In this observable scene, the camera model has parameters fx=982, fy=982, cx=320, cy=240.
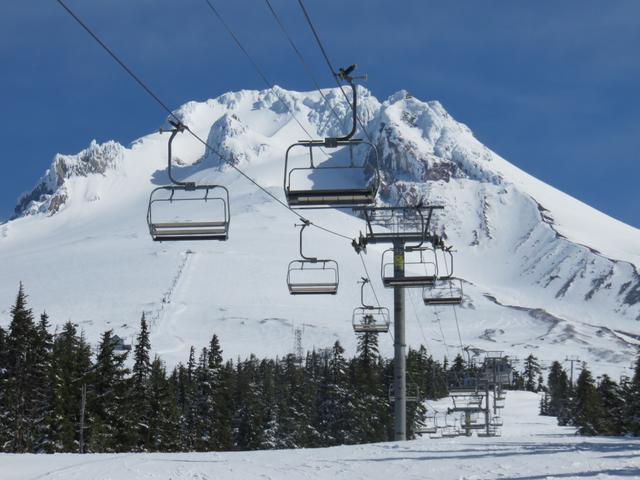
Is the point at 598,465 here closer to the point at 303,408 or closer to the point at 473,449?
the point at 473,449

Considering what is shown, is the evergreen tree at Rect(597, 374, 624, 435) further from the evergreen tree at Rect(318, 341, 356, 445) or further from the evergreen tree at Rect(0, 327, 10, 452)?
the evergreen tree at Rect(0, 327, 10, 452)

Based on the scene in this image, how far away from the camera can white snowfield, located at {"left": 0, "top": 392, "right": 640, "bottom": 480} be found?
17172 millimetres

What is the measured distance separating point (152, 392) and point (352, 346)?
133923 millimetres

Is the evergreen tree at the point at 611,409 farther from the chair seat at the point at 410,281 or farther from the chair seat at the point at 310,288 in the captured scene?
the chair seat at the point at 310,288

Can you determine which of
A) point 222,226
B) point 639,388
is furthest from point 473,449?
point 639,388

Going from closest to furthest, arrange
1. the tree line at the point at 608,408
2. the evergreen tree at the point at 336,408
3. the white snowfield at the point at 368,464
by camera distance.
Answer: the white snowfield at the point at 368,464 < the tree line at the point at 608,408 < the evergreen tree at the point at 336,408

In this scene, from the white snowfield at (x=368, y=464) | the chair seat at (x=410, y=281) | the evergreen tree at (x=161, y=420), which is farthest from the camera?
the evergreen tree at (x=161, y=420)

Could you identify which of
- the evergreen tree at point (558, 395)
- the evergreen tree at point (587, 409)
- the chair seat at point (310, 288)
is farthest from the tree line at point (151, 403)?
the evergreen tree at point (558, 395)

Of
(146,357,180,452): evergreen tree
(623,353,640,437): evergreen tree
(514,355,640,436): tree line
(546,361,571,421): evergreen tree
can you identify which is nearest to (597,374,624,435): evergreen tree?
(514,355,640,436): tree line

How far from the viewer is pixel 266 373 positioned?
108438 millimetres

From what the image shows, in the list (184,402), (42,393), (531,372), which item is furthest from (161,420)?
(531,372)

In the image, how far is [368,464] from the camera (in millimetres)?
19078

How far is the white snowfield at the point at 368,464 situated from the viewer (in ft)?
56.3

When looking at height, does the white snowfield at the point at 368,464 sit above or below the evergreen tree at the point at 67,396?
below
